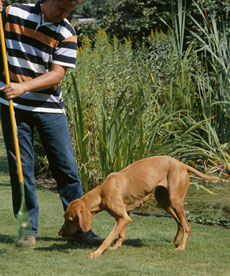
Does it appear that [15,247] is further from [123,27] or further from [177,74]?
[123,27]

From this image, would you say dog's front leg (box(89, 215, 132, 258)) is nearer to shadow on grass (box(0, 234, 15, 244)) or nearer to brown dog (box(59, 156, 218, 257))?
brown dog (box(59, 156, 218, 257))

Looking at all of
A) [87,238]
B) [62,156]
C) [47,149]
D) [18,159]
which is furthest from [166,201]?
[18,159]

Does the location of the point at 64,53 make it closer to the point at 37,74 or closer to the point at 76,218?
the point at 37,74

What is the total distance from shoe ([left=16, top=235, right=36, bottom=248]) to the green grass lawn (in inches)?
2.0

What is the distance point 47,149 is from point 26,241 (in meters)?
0.79

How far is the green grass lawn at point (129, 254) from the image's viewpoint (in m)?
4.17

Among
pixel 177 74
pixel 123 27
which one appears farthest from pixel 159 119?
pixel 123 27

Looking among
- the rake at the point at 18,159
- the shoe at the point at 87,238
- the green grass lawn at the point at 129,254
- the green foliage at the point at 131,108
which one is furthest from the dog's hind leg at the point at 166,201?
the green foliage at the point at 131,108

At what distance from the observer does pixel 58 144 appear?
4.88 meters

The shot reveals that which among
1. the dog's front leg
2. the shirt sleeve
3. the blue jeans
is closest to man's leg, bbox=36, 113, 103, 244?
the blue jeans

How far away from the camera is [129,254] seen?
184 inches

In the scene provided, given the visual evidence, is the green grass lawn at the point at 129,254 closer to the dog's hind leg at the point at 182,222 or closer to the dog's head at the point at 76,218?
the dog's hind leg at the point at 182,222

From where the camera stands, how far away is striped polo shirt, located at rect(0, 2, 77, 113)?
4574mm

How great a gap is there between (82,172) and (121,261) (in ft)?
9.67
